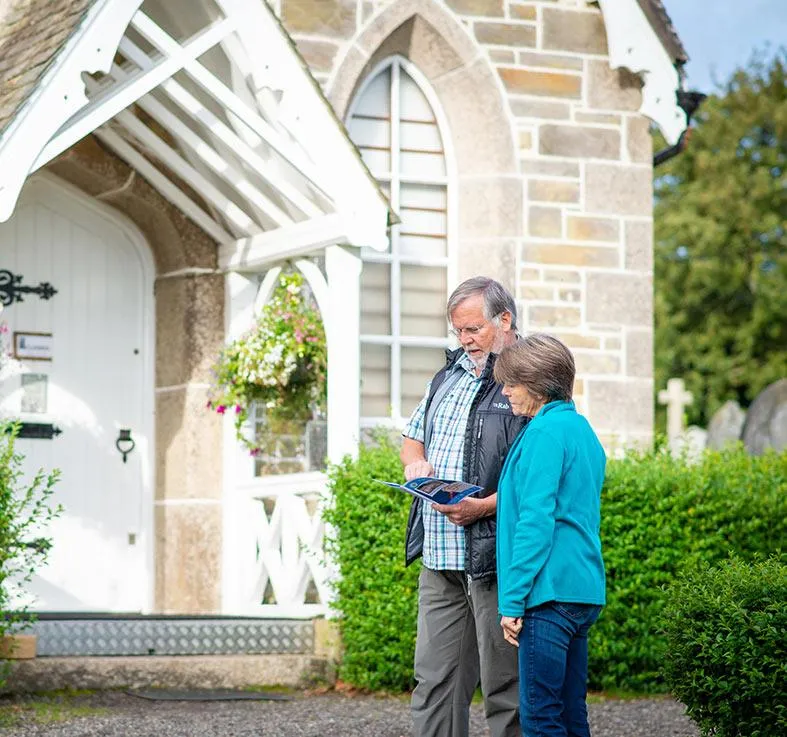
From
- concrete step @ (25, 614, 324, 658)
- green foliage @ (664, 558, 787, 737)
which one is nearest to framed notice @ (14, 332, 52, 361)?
concrete step @ (25, 614, 324, 658)

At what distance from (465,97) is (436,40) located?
1.31 ft

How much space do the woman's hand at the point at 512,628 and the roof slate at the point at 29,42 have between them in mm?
3521

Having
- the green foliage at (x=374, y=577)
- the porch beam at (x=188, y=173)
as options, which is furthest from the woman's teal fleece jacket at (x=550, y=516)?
the porch beam at (x=188, y=173)

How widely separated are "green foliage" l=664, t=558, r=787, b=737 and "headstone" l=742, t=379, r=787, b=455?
52.4ft

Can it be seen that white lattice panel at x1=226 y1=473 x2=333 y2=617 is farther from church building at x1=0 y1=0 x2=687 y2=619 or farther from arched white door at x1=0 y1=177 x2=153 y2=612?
arched white door at x1=0 y1=177 x2=153 y2=612

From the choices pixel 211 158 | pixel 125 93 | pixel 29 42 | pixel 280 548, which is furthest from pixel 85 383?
pixel 125 93

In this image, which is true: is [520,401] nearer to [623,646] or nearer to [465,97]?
[623,646]

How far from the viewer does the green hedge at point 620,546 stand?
7.82 metres

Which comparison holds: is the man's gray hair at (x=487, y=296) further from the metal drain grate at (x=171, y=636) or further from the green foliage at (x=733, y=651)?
the metal drain grate at (x=171, y=636)

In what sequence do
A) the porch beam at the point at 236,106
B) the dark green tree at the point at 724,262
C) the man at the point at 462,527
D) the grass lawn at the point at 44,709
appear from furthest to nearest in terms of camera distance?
the dark green tree at the point at 724,262 → the porch beam at the point at 236,106 → the grass lawn at the point at 44,709 → the man at the point at 462,527

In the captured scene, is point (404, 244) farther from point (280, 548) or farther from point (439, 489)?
point (439, 489)

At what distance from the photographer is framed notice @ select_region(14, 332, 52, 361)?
29.6ft

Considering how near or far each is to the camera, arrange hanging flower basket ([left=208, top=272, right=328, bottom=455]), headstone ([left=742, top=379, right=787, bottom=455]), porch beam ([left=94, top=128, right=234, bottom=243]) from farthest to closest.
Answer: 1. headstone ([left=742, top=379, right=787, bottom=455])
2. porch beam ([left=94, top=128, right=234, bottom=243])
3. hanging flower basket ([left=208, top=272, right=328, bottom=455])

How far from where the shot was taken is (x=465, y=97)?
955 cm
